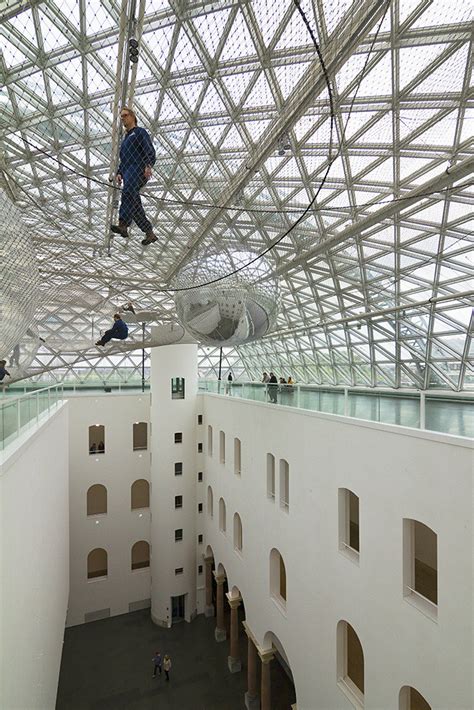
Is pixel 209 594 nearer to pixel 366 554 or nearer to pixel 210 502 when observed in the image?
pixel 210 502

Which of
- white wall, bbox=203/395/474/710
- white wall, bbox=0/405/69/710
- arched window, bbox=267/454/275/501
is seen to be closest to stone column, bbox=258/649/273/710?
white wall, bbox=203/395/474/710

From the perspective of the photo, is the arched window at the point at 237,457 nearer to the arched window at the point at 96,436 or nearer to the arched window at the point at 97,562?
the arched window at the point at 96,436

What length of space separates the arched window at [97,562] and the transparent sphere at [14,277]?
23.2 m

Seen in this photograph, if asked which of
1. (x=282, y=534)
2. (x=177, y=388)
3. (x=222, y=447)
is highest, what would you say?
(x=177, y=388)

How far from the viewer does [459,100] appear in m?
10.3

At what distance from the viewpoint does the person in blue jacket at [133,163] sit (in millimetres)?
4719

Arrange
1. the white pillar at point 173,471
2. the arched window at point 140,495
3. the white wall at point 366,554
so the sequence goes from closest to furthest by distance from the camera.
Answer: the white wall at point 366,554
the white pillar at point 173,471
the arched window at point 140,495

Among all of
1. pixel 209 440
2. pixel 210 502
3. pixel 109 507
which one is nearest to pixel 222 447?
pixel 209 440

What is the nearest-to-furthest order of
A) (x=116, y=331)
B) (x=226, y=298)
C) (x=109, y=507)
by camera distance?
(x=226, y=298), (x=116, y=331), (x=109, y=507)

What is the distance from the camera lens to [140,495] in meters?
28.7

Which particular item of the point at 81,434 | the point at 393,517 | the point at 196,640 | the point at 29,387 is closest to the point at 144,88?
the point at 29,387

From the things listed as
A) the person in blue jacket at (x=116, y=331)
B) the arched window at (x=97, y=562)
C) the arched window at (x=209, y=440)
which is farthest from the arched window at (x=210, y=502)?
the person in blue jacket at (x=116, y=331)

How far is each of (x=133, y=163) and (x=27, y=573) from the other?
797 cm

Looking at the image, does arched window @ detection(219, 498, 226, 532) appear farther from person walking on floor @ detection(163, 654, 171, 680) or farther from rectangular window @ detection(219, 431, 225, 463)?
person walking on floor @ detection(163, 654, 171, 680)
